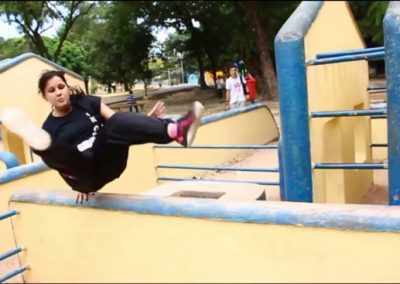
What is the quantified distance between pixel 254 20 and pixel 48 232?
17.4 metres

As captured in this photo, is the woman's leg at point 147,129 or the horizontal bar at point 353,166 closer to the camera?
the woman's leg at point 147,129

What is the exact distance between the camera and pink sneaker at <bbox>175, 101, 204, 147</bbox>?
2328 millimetres

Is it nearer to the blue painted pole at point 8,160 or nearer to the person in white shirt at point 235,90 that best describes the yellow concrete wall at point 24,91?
the blue painted pole at point 8,160

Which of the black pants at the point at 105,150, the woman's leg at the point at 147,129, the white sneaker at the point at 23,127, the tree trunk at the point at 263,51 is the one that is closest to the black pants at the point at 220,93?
the tree trunk at the point at 263,51

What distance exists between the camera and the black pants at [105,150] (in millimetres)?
2414

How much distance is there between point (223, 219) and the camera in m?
2.27

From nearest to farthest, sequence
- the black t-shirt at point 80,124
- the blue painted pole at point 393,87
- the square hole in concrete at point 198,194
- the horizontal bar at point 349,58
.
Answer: the black t-shirt at point 80,124
the blue painted pole at point 393,87
the horizontal bar at point 349,58
the square hole in concrete at point 198,194

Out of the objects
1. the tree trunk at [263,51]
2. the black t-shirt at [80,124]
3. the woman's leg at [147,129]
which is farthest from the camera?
the tree trunk at [263,51]

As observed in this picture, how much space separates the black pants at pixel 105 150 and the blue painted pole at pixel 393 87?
4.99 ft

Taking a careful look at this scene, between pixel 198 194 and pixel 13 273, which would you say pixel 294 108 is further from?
pixel 13 273

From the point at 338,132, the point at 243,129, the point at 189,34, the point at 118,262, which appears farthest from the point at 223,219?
the point at 189,34

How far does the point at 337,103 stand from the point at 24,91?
4.85m

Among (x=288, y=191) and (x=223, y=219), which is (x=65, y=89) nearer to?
(x=223, y=219)

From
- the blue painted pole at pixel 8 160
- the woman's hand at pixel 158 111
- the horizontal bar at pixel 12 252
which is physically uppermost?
the woman's hand at pixel 158 111
